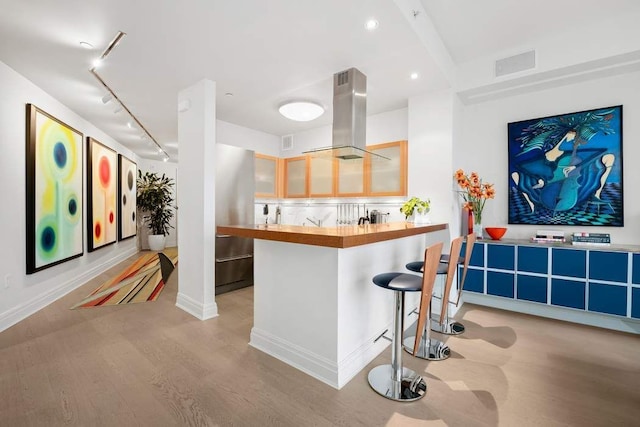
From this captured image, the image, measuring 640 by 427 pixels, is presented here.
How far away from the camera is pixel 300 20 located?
2307 millimetres

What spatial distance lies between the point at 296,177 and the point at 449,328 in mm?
3500

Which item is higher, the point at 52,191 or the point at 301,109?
the point at 301,109

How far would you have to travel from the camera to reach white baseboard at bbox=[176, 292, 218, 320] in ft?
10.7

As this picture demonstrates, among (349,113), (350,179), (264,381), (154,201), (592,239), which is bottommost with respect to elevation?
(264,381)

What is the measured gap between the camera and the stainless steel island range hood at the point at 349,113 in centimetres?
309

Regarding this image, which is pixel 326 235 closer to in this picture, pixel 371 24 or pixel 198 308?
pixel 371 24

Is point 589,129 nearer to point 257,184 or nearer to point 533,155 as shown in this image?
point 533,155

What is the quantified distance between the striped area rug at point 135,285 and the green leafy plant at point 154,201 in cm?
184

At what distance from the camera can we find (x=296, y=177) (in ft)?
17.6

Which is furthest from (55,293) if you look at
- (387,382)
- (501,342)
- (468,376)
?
(501,342)

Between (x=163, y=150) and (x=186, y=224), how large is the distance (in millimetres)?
4762

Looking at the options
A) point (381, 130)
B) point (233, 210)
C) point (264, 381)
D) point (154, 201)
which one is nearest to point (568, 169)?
point (381, 130)

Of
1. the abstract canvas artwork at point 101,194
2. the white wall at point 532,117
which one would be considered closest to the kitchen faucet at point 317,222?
the white wall at point 532,117

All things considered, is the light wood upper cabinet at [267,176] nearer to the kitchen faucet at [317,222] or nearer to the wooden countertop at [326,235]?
the kitchen faucet at [317,222]
